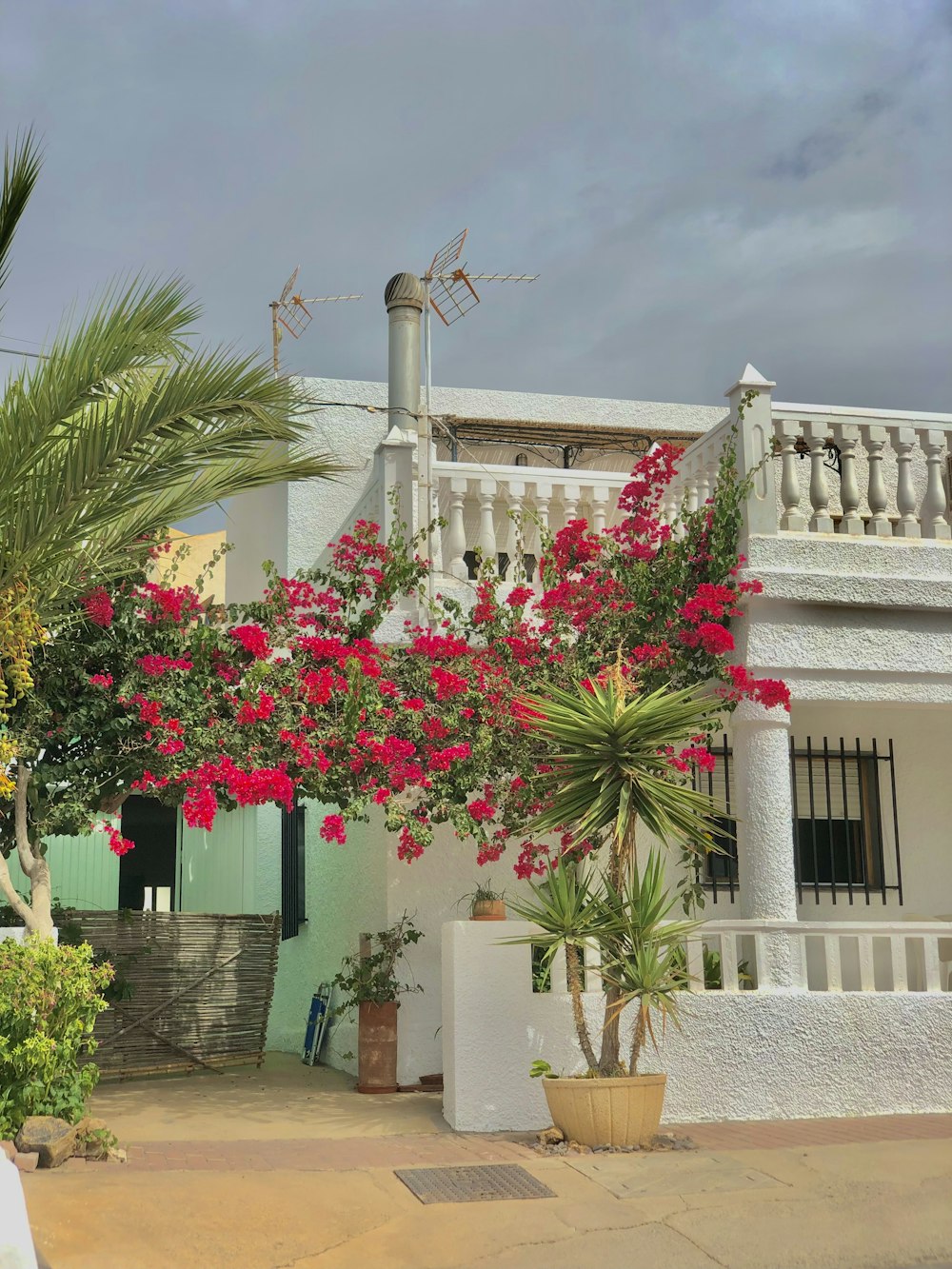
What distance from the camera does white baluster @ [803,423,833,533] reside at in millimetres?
9414

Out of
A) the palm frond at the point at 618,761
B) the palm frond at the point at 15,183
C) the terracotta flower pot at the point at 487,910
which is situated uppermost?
the palm frond at the point at 15,183

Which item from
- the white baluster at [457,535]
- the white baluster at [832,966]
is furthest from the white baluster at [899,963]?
the white baluster at [457,535]

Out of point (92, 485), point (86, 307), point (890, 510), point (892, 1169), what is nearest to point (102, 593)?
point (92, 485)

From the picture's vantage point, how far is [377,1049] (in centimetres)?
1001

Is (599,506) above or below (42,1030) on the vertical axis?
above

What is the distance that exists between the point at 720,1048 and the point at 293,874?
18.0 ft

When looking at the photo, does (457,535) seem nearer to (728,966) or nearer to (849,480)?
(849,480)

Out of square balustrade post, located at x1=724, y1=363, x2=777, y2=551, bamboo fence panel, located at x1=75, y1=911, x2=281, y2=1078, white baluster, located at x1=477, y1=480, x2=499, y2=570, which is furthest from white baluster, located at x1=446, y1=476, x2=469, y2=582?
bamboo fence panel, located at x1=75, y1=911, x2=281, y2=1078

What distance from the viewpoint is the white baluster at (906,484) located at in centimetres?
956

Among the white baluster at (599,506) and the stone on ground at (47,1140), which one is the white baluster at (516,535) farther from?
A: the stone on ground at (47,1140)

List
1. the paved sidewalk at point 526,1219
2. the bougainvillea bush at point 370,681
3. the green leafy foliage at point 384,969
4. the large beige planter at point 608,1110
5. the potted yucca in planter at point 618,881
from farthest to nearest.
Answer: the green leafy foliage at point 384,969
the bougainvillea bush at point 370,681
the potted yucca in planter at point 618,881
the large beige planter at point 608,1110
the paved sidewalk at point 526,1219

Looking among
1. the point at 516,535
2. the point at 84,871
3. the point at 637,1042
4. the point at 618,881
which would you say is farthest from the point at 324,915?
the point at 637,1042

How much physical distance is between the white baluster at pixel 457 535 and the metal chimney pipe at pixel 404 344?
1692 millimetres

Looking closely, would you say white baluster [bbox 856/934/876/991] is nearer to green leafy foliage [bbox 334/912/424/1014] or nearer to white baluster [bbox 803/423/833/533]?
white baluster [bbox 803/423/833/533]
